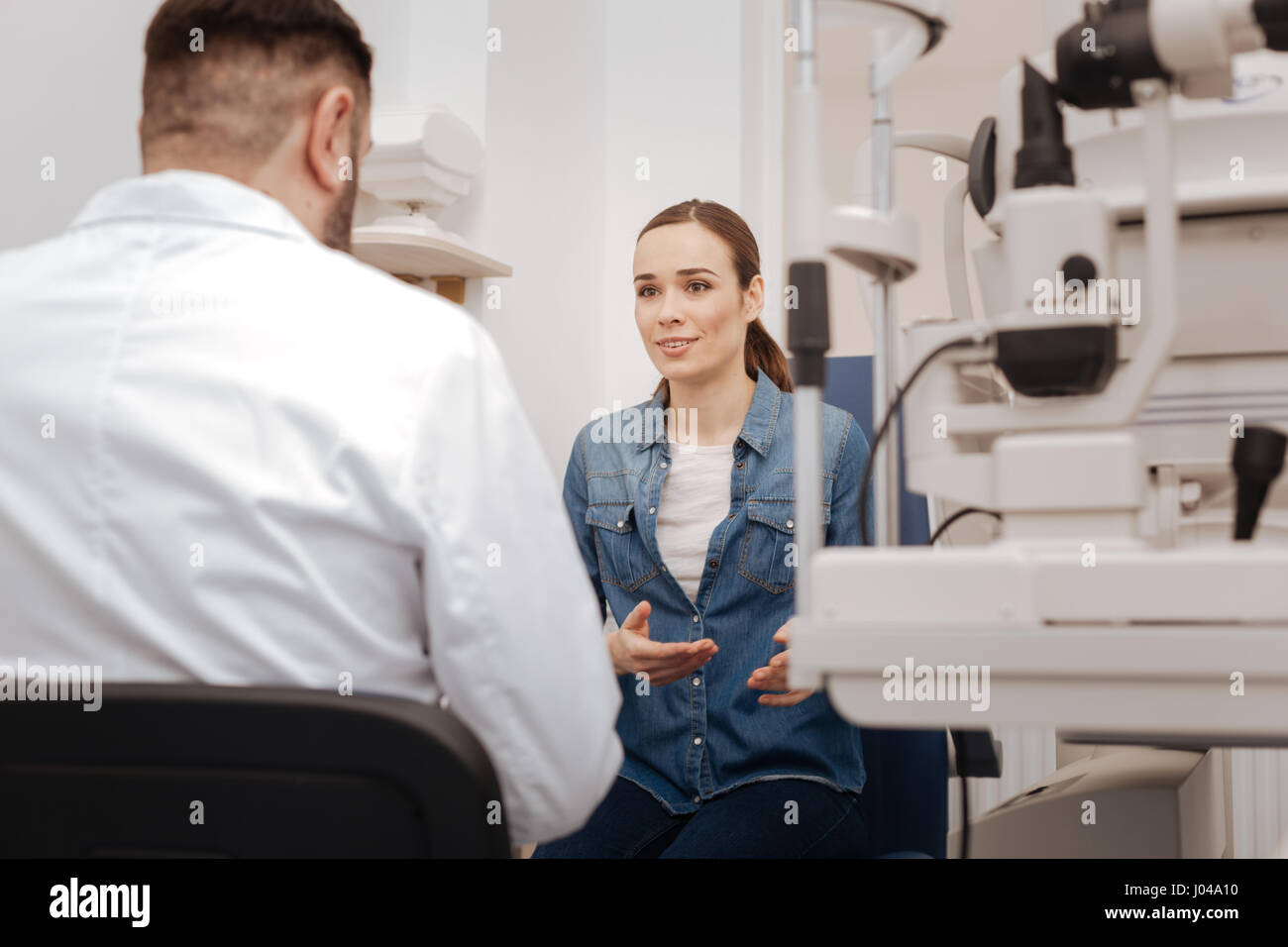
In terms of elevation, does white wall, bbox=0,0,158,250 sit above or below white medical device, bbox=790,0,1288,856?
above

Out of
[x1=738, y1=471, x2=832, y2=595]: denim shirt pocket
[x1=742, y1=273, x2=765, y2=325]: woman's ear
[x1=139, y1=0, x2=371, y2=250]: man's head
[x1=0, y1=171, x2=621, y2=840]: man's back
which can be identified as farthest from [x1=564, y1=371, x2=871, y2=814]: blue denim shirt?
[x1=139, y1=0, x2=371, y2=250]: man's head

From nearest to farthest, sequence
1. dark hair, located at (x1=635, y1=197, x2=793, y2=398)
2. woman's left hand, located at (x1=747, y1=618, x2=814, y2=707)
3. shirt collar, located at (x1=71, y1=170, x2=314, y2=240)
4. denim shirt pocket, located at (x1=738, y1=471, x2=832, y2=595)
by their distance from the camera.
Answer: shirt collar, located at (x1=71, y1=170, x2=314, y2=240) → woman's left hand, located at (x1=747, y1=618, x2=814, y2=707) → denim shirt pocket, located at (x1=738, y1=471, x2=832, y2=595) → dark hair, located at (x1=635, y1=197, x2=793, y2=398)

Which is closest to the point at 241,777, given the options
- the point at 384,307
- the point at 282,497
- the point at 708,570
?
the point at 282,497

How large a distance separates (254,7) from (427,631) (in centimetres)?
52

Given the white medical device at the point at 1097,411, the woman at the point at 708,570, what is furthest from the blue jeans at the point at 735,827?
the white medical device at the point at 1097,411

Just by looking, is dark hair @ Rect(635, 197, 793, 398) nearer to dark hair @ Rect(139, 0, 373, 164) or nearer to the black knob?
dark hair @ Rect(139, 0, 373, 164)

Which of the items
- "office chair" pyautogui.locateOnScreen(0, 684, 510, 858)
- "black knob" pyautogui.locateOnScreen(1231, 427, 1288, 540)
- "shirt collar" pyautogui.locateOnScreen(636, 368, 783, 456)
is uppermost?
"shirt collar" pyautogui.locateOnScreen(636, 368, 783, 456)

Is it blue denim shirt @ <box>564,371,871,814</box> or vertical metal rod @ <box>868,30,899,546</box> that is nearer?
vertical metal rod @ <box>868,30,899,546</box>

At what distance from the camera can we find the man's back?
26.1 inches

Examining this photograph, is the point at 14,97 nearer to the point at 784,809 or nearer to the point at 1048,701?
the point at 784,809

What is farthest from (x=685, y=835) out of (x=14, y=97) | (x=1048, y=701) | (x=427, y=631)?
(x=14, y=97)

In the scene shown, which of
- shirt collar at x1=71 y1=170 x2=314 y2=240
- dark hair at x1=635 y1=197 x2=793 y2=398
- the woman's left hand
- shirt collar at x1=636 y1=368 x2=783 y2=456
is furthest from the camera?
dark hair at x1=635 y1=197 x2=793 y2=398

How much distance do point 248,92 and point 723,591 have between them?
895mm

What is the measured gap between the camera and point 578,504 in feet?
5.42
